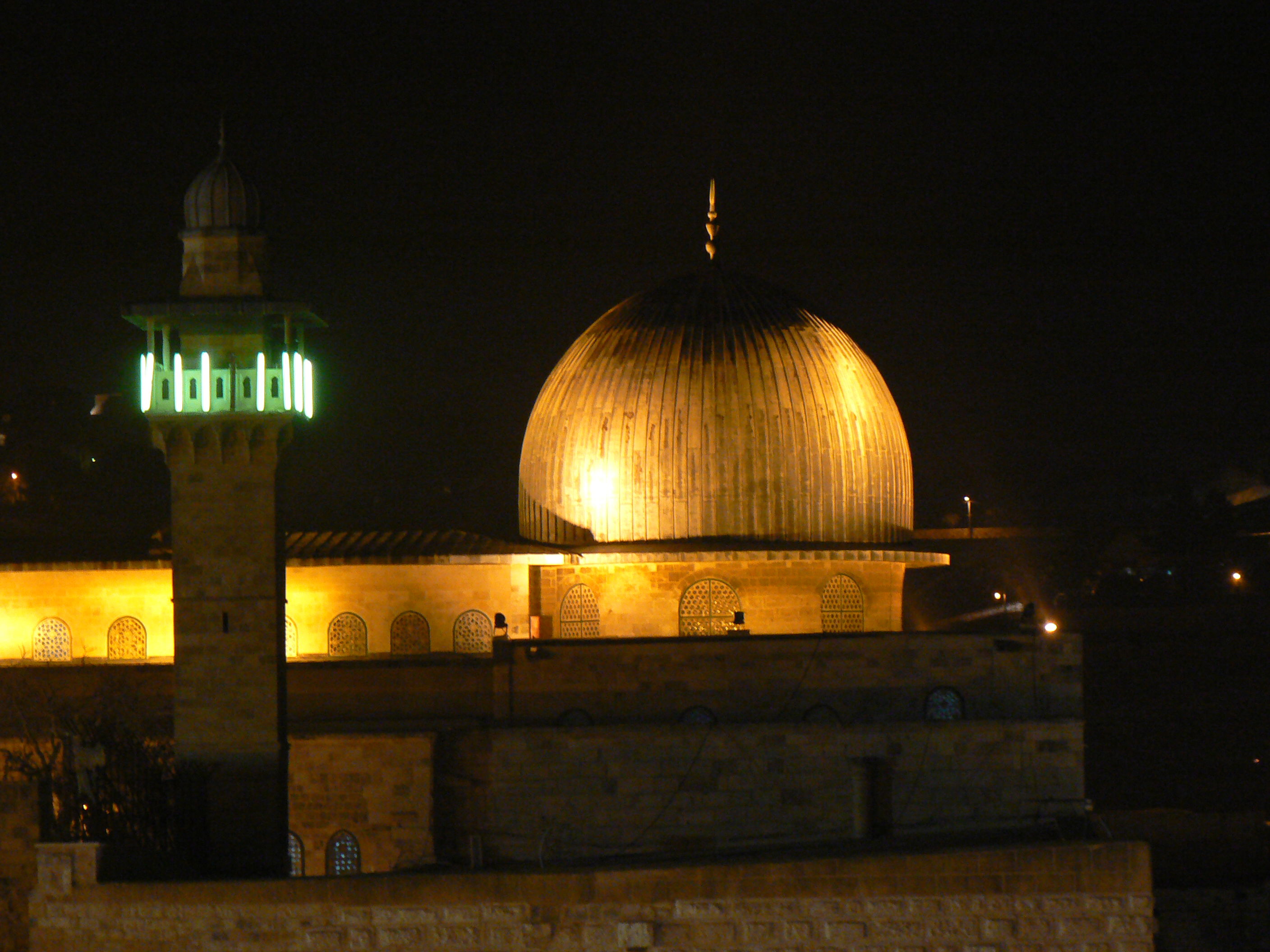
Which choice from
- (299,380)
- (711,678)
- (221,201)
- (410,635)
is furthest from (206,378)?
(711,678)

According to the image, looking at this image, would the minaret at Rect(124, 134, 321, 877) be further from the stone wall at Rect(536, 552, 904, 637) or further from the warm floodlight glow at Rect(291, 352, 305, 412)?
the stone wall at Rect(536, 552, 904, 637)

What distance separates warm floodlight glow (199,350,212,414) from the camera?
25.8 m

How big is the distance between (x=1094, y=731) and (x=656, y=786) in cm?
1360

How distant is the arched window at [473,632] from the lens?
3206cm

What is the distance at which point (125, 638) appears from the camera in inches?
1271

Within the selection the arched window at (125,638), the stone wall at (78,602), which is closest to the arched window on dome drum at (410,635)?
the stone wall at (78,602)

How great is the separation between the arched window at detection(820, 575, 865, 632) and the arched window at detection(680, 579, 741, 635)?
53.8 inches

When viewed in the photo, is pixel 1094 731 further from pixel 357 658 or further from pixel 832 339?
pixel 357 658

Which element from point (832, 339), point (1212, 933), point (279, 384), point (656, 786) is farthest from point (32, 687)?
point (1212, 933)

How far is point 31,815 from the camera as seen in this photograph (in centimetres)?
2388

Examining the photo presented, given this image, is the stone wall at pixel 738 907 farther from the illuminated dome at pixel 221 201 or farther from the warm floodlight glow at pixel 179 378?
the illuminated dome at pixel 221 201

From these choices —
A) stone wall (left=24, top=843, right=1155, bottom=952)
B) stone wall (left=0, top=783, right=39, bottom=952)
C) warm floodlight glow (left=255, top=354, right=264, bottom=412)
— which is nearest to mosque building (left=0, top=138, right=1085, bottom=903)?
warm floodlight glow (left=255, top=354, right=264, bottom=412)

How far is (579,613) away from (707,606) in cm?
196

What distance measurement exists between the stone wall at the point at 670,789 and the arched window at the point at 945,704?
4.47 ft
